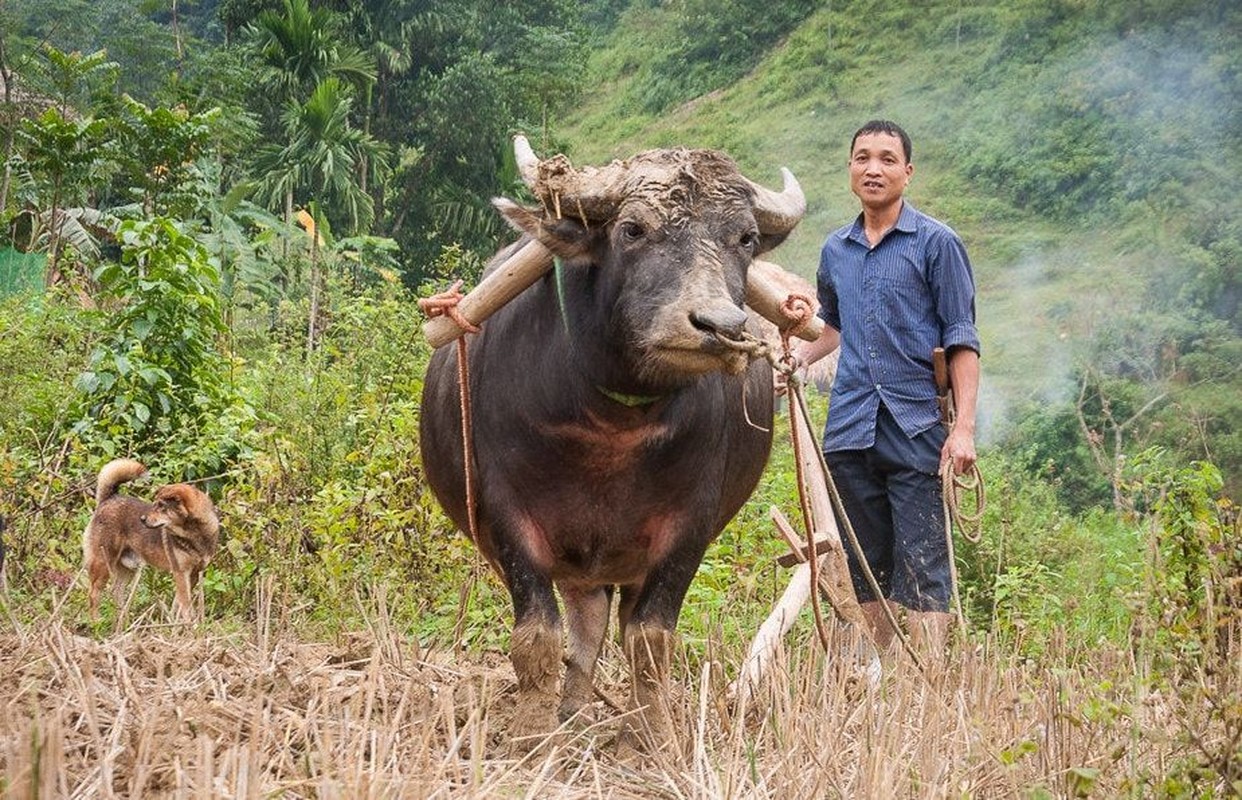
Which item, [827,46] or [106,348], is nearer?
[106,348]

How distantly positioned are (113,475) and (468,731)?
11.5 feet

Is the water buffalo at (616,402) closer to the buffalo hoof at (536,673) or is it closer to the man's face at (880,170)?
the buffalo hoof at (536,673)

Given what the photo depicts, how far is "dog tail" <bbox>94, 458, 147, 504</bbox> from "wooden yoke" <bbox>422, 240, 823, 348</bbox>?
8.93 ft

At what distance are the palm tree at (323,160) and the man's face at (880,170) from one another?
1694 centimetres

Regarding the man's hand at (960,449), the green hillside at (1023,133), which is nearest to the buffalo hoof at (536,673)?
the man's hand at (960,449)

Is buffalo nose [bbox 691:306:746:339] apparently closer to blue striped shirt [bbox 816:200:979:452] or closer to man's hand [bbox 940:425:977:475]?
man's hand [bbox 940:425:977:475]

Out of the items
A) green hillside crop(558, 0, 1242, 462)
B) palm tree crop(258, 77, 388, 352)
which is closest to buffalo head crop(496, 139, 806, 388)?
green hillside crop(558, 0, 1242, 462)

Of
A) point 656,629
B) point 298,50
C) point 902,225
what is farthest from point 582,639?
point 298,50

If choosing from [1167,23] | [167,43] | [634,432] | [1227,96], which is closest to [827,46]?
[1167,23]

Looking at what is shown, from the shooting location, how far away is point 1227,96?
2356cm

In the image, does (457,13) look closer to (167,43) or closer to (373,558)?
(167,43)

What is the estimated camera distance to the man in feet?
16.6

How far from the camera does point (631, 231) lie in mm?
3744

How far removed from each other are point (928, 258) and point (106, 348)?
406 cm
